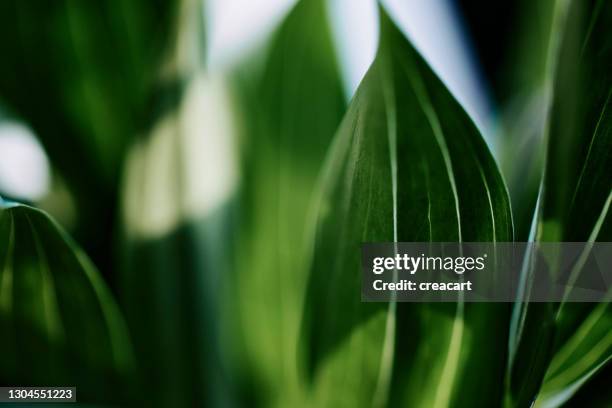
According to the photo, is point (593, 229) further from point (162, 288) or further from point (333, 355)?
point (162, 288)

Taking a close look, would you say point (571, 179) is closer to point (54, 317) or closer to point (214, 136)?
point (214, 136)

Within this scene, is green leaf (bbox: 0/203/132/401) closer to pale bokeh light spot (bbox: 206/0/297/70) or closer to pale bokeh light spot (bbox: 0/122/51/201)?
pale bokeh light spot (bbox: 0/122/51/201)

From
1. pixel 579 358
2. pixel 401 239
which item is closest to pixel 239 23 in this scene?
pixel 401 239

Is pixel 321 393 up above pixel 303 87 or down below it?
below

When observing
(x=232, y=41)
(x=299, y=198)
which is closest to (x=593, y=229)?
(x=299, y=198)

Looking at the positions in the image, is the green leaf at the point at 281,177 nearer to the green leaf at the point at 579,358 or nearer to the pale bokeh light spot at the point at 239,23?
the pale bokeh light spot at the point at 239,23

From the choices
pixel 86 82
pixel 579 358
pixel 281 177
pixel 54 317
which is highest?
pixel 86 82
